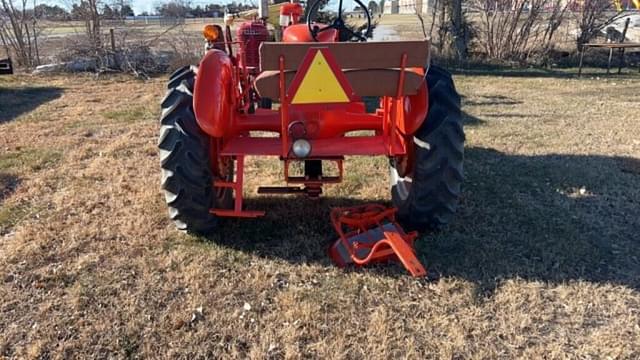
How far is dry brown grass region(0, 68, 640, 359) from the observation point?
244 centimetres

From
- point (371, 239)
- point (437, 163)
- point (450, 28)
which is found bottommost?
point (371, 239)

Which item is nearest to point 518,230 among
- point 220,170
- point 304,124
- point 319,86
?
point 304,124

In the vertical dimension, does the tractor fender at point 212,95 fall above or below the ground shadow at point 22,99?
above

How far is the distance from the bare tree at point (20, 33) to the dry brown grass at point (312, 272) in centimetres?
900

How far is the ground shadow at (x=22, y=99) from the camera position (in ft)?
25.1

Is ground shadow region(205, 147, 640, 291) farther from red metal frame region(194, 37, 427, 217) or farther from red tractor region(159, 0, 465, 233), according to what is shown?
red metal frame region(194, 37, 427, 217)

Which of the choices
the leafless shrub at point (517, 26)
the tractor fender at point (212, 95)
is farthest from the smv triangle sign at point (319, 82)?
the leafless shrub at point (517, 26)

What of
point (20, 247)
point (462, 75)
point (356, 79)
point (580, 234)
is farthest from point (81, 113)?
point (462, 75)

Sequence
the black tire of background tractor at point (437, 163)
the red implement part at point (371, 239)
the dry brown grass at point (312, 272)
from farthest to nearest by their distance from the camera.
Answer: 1. the black tire of background tractor at point (437, 163)
2. the red implement part at point (371, 239)
3. the dry brown grass at point (312, 272)

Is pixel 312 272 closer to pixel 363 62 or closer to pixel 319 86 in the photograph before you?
pixel 319 86

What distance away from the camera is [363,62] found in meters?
2.62

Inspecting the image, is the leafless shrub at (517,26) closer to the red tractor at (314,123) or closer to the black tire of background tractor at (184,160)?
the red tractor at (314,123)

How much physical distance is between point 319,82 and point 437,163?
1007 millimetres

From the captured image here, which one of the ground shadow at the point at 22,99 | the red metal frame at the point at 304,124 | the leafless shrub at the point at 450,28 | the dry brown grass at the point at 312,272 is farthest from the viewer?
the leafless shrub at the point at 450,28
